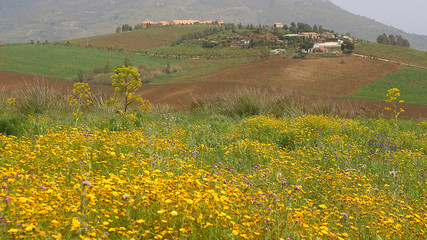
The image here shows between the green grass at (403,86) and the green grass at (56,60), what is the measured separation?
3228cm

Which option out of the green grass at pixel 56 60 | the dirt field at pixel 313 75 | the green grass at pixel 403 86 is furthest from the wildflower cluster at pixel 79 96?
the green grass at pixel 56 60

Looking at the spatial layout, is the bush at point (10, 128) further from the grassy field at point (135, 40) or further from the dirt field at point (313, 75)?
the grassy field at point (135, 40)

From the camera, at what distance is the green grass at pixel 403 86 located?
2531cm

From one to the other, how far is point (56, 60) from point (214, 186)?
55.9m

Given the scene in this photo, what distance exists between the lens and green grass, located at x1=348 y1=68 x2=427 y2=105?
83.0 feet

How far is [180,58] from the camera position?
61.2 meters

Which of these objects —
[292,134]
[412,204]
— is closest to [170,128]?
[292,134]

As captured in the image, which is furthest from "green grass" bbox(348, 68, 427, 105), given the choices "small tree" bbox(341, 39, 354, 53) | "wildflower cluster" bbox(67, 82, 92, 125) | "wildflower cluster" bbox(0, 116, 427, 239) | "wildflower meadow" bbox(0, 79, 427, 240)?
"wildflower cluster" bbox(67, 82, 92, 125)

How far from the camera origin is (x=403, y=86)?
31.3m

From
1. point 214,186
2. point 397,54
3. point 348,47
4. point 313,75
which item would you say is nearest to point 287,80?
point 313,75

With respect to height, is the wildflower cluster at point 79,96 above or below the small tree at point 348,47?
below

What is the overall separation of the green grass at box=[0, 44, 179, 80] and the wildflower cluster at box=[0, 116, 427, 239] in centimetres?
3869

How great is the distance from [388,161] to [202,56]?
191ft

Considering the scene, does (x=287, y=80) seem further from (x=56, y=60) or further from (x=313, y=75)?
(x=56, y=60)
